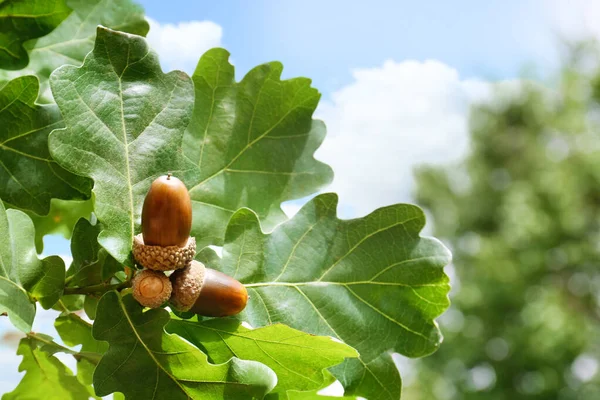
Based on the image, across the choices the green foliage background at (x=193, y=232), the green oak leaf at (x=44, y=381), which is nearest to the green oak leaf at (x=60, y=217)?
the green foliage background at (x=193, y=232)

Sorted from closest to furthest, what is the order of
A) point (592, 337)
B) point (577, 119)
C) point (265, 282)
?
point (265, 282) < point (592, 337) < point (577, 119)

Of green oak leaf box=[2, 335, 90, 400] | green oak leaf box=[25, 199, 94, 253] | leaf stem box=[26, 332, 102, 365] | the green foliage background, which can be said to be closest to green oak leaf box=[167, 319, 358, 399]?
the green foliage background

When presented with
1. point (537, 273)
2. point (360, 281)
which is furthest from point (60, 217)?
point (537, 273)

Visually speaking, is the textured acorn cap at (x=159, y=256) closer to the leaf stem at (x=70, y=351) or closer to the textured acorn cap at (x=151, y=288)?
the textured acorn cap at (x=151, y=288)

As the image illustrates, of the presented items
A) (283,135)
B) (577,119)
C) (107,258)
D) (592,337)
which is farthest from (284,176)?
(577,119)

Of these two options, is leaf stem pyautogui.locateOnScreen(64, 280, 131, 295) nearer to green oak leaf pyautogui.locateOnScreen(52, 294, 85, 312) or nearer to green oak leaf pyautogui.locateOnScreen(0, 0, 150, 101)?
green oak leaf pyautogui.locateOnScreen(52, 294, 85, 312)

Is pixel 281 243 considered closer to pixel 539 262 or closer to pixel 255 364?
pixel 255 364

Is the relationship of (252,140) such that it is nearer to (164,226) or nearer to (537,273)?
(164,226)
